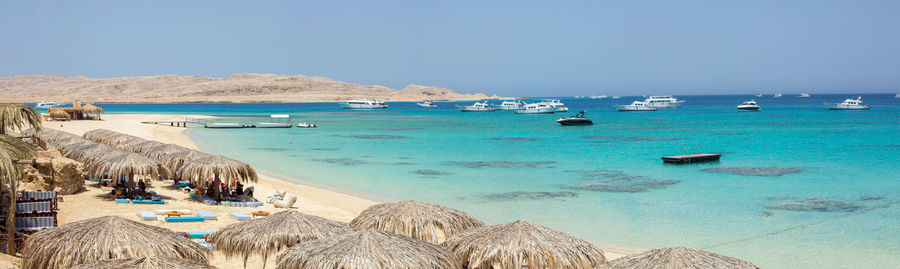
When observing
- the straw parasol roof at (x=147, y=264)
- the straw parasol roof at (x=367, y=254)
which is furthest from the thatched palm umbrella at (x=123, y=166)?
the straw parasol roof at (x=147, y=264)

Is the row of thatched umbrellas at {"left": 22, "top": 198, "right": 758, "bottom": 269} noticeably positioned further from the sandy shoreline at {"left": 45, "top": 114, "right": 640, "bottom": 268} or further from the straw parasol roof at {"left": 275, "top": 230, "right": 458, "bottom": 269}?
the sandy shoreline at {"left": 45, "top": 114, "right": 640, "bottom": 268}

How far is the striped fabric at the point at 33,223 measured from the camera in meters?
10.1

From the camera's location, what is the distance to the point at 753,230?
14.5 meters

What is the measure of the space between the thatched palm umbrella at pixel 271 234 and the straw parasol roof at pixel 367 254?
1.30 meters

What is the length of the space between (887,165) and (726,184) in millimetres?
10436

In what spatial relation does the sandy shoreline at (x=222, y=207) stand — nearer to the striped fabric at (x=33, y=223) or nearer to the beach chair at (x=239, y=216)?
the beach chair at (x=239, y=216)

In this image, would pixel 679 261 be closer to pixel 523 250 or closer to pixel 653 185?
pixel 523 250

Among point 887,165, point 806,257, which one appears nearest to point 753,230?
point 806,257

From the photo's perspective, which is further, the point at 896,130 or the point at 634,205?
the point at 896,130

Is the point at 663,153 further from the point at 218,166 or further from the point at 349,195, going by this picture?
the point at 218,166

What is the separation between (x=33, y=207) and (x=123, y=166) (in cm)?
417

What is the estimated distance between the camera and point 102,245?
24.6 feet

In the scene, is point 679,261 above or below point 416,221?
above

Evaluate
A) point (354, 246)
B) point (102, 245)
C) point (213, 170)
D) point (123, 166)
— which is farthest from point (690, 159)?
point (102, 245)
